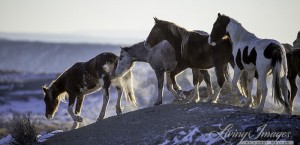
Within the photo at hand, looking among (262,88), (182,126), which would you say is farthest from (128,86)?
(262,88)

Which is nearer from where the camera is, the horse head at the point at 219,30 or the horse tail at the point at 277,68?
the horse tail at the point at 277,68

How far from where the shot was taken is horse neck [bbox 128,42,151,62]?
17.7 m

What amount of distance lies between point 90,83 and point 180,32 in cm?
350

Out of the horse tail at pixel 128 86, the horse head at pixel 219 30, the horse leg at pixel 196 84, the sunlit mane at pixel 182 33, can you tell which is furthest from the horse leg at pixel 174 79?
the horse head at pixel 219 30

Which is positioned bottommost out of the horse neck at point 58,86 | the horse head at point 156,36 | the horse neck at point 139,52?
the horse neck at point 58,86

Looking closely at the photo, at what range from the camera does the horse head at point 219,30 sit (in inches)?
591

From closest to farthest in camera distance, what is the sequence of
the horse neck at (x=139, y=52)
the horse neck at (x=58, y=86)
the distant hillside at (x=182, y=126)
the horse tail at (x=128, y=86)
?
the distant hillside at (x=182, y=126)
the horse neck at (x=139, y=52)
the horse tail at (x=128, y=86)
the horse neck at (x=58, y=86)

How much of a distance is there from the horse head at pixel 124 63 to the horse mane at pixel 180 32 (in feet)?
4.82

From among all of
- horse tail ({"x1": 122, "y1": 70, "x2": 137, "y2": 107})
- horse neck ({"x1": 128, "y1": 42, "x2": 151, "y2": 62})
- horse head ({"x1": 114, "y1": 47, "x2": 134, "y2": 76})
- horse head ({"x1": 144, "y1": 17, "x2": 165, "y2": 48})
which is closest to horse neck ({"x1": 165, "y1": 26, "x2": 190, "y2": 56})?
horse head ({"x1": 144, "y1": 17, "x2": 165, "y2": 48})

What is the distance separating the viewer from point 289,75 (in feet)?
49.1

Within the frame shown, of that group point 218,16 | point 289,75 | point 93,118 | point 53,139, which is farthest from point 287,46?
point 93,118

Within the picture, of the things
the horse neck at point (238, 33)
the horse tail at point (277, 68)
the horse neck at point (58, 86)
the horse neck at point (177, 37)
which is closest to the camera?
the horse tail at point (277, 68)

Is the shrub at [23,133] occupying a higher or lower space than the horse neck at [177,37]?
lower

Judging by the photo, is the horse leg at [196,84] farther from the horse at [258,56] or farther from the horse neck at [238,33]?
the horse neck at [238,33]
